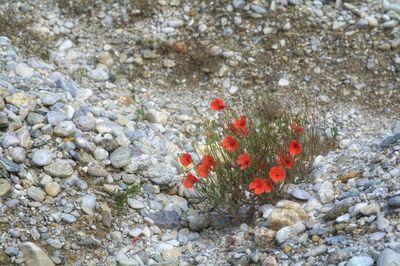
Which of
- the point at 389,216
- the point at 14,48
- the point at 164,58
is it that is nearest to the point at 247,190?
the point at 389,216

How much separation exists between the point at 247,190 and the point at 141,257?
974mm

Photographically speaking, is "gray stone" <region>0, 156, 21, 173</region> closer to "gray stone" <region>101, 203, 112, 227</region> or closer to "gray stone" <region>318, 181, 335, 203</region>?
"gray stone" <region>101, 203, 112, 227</region>

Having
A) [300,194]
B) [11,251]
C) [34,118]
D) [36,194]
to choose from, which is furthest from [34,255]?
[300,194]

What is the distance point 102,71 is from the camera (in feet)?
23.4

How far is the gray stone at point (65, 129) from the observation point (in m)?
5.43

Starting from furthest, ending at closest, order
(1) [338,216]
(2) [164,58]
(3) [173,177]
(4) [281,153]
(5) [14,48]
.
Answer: (2) [164,58] < (5) [14,48] < (3) [173,177] < (4) [281,153] < (1) [338,216]

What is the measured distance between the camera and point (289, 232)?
4430mm

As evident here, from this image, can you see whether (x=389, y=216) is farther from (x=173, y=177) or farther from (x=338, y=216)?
(x=173, y=177)

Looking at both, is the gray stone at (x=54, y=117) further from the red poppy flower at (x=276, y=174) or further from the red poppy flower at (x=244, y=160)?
the red poppy flower at (x=276, y=174)

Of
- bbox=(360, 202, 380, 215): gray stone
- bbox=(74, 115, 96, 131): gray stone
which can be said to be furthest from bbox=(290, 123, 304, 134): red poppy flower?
bbox=(74, 115, 96, 131): gray stone

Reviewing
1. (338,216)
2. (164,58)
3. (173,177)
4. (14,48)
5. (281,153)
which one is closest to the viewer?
(338,216)

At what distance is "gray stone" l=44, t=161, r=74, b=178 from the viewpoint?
5.09 m

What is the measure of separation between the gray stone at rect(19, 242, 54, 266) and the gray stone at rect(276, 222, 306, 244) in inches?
63.7

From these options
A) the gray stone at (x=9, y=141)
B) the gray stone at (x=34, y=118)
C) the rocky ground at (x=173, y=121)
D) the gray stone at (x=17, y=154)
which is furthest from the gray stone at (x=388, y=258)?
the gray stone at (x=34, y=118)
